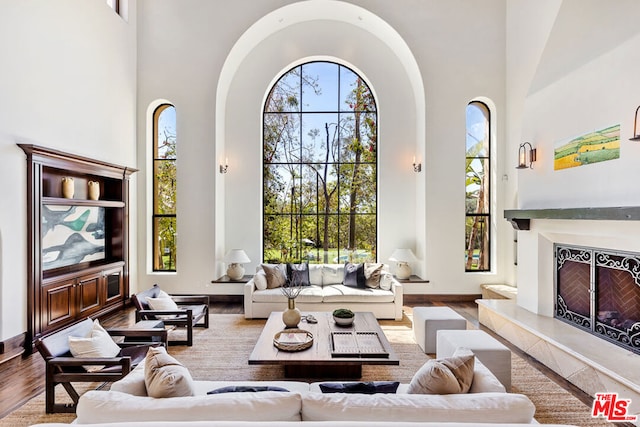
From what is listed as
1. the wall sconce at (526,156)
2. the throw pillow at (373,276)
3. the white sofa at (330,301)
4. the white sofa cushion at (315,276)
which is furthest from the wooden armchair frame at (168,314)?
the wall sconce at (526,156)

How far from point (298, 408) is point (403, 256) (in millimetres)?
5033

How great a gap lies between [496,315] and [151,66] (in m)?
7.31

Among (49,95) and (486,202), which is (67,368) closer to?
(49,95)

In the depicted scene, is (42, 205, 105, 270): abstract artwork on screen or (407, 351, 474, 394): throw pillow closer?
(407, 351, 474, 394): throw pillow

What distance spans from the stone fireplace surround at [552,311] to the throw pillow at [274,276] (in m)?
3.15

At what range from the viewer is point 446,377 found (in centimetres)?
214

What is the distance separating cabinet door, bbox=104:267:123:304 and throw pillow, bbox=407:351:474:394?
17.8ft

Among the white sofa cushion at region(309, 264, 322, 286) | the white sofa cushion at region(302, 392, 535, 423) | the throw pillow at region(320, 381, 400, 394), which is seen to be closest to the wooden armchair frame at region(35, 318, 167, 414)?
the throw pillow at region(320, 381, 400, 394)

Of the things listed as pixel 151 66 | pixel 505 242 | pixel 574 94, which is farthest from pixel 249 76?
pixel 505 242

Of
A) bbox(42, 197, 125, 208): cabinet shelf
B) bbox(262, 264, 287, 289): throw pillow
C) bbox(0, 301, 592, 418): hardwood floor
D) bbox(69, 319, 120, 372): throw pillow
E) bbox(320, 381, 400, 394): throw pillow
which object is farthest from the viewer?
bbox(262, 264, 287, 289): throw pillow

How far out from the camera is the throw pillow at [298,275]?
615cm

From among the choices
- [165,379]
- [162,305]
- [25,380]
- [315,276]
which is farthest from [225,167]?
[165,379]

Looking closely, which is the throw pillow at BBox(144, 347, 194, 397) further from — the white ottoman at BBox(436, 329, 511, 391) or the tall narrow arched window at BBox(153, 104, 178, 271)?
the tall narrow arched window at BBox(153, 104, 178, 271)

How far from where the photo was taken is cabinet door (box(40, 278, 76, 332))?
461cm
